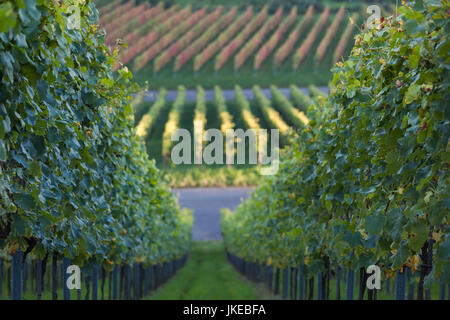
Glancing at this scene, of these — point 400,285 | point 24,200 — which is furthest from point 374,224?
point 400,285

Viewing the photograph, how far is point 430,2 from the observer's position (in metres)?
3.18

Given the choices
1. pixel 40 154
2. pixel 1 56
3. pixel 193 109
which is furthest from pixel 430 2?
pixel 193 109

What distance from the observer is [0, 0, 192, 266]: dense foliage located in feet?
11.0

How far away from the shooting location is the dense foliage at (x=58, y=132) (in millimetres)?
3357

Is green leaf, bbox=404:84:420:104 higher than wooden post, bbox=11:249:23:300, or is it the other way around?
green leaf, bbox=404:84:420:104

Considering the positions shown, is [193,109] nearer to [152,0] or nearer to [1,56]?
[152,0]

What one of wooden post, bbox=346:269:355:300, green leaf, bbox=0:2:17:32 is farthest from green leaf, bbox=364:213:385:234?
wooden post, bbox=346:269:355:300

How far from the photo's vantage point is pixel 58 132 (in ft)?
14.2

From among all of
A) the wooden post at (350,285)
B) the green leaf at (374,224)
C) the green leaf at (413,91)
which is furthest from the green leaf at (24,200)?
the wooden post at (350,285)

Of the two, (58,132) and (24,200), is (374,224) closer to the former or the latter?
(24,200)

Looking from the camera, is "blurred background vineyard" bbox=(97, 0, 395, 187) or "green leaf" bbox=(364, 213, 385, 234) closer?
"green leaf" bbox=(364, 213, 385, 234)

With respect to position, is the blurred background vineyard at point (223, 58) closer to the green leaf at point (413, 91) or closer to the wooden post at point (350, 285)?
the wooden post at point (350, 285)

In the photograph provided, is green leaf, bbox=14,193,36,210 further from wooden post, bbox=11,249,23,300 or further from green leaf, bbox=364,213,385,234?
wooden post, bbox=11,249,23,300

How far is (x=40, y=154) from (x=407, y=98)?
88.0 inches
